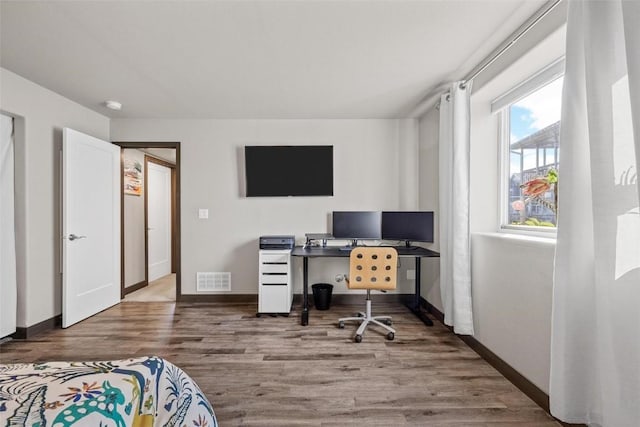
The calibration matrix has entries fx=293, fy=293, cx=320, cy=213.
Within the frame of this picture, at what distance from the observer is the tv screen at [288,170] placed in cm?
368

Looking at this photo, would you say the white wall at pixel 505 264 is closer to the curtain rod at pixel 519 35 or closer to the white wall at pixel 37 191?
the curtain rod at pixel 519 35

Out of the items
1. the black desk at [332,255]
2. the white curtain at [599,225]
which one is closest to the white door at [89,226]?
the black desk at [332,255]

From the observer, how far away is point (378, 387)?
196 cm

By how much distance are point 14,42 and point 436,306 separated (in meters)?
4.26

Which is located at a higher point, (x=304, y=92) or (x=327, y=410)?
(x=304, y=92)

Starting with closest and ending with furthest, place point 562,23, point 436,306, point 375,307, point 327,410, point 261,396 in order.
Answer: point 562,23
point 327,410
point 261,396
point 436,306
point 375,307

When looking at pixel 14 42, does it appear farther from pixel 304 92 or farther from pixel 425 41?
pixel 425 41

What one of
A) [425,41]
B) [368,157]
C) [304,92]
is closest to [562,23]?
[425,41]

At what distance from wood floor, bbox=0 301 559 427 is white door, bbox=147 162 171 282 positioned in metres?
1.74

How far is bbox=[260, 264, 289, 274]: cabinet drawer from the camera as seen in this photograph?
3320 mm

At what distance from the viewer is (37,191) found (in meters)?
2.80

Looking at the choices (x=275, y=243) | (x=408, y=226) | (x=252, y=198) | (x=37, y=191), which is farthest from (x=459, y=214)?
(x=37, y=191)

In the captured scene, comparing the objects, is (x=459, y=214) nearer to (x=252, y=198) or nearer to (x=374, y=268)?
(x=374, y=268)

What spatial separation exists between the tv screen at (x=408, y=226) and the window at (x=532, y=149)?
81cm
